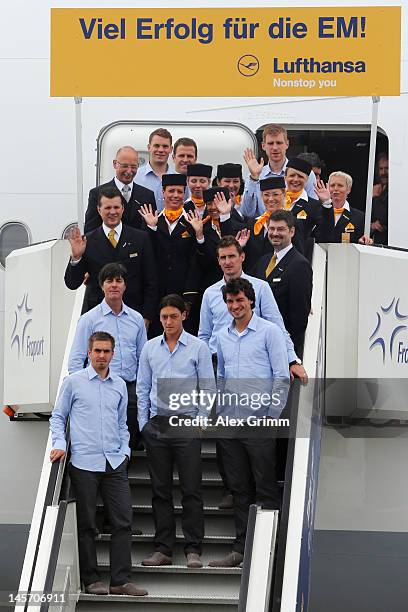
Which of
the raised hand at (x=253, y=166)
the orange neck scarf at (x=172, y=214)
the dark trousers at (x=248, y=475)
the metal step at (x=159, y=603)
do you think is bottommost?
the metal step at (x=159, y=603)

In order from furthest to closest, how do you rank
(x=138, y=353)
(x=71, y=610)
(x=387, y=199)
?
Answer: (x=387, y=199) < (x=138, y=353) < (x=71, y=610)

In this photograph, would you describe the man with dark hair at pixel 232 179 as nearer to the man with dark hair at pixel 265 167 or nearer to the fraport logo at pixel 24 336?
the man with dark hair at pixel 265 167

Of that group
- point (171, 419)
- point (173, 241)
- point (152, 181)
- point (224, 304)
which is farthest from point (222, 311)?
point (152, 181)

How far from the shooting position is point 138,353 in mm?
9734

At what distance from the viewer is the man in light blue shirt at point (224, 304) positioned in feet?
30.2

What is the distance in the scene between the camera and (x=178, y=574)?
9195mm

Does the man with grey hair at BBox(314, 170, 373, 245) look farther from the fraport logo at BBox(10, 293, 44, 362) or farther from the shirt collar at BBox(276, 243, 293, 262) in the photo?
the fraport logo at BBox(10, 293, 44, 362)

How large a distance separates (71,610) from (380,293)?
318 centimetres

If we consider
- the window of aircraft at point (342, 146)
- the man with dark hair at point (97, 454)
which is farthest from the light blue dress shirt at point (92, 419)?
the window of aircraft at point (342, 146)

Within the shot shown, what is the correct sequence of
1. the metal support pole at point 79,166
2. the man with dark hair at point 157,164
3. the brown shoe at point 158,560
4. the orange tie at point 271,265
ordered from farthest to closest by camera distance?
the man with dark hair at point 157,164 < the metal support pole at point 79,166 < the orange tie at point 271,265 < the brown shoe at point 158,560

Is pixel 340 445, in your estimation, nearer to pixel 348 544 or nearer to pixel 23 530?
pixel 348 544

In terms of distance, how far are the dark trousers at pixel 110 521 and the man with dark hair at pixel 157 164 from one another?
2748mm

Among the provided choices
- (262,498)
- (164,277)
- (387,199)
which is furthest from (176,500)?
(387,199)

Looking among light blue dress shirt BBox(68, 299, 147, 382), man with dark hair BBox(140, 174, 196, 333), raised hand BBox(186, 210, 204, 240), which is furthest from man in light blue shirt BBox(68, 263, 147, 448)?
raised hand BBox(186, 210, 204, 240)
